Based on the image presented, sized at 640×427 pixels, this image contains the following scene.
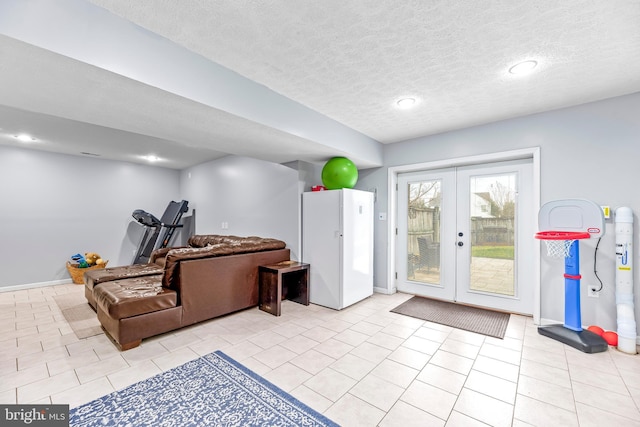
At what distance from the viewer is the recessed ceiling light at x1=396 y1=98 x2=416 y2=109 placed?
118 inches

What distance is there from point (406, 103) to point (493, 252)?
2451mm

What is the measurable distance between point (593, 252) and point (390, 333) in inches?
96.0

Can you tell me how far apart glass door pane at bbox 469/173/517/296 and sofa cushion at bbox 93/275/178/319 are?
409 cm

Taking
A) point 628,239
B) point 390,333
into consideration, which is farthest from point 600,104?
point 390,333

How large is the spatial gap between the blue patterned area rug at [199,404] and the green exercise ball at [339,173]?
8.68 feet

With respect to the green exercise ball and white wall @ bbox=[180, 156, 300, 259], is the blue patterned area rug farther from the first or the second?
the green exercise ball

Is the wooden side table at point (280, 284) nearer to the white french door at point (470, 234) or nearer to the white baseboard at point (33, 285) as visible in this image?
the white french door at point (470, 234)

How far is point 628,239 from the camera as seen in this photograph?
8.79 ft

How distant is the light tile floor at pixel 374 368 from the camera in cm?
186

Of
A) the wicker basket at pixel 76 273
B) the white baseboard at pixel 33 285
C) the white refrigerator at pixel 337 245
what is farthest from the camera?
the wicker basket at pixel 76 273

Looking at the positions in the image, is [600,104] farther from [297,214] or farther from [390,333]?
[297,214]

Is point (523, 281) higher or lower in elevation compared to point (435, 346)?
higher

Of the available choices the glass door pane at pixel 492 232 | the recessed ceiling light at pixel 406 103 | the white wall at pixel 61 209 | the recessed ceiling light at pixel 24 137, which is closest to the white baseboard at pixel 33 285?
the white wall at pixel 61 209

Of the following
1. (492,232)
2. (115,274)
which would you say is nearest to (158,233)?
(115,274)
